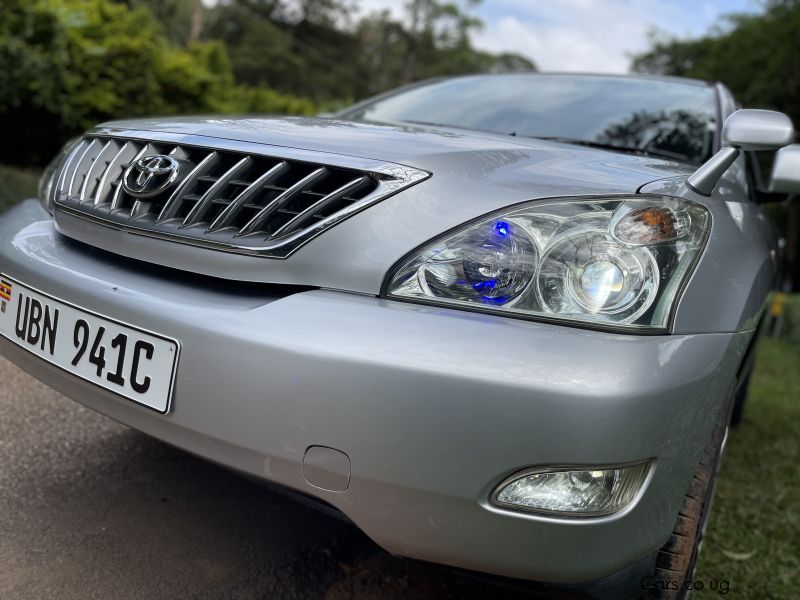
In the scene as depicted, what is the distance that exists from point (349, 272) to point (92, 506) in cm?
113

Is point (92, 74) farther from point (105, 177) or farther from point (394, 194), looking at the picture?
point (394, 194)

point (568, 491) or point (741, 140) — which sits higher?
point (741, 140)

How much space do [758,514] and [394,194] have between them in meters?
2.06

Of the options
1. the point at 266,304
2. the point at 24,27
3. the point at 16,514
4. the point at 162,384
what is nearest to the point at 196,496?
the point at 16,514

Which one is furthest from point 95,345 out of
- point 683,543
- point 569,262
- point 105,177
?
→ point 683,543

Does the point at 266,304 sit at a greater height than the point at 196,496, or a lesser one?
greater

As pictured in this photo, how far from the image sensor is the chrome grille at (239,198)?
134cm

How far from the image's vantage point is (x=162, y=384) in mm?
1312

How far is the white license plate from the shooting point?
1316 mm

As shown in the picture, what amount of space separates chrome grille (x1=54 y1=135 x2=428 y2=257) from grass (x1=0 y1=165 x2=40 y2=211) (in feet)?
15.9

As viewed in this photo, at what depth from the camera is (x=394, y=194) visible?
4.34 ft

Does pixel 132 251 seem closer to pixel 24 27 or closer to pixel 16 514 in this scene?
pixel 16 514

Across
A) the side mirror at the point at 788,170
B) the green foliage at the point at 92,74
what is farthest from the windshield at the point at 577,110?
the green foliage at the point at 92,74

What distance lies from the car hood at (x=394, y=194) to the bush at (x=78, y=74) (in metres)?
5.52
